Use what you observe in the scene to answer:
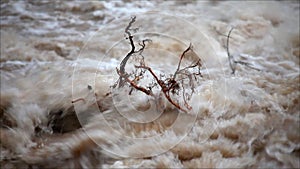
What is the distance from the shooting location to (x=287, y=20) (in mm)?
1264

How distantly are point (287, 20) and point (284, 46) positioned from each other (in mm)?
153

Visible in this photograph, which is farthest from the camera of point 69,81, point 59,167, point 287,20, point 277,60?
point 287,20

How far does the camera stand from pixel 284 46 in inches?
46.3

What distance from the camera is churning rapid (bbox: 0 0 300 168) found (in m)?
0.88

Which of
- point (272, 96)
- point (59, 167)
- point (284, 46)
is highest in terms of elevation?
point (284, 46)

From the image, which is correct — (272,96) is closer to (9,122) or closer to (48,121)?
(48,121)

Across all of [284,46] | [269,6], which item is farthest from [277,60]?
[269,6]

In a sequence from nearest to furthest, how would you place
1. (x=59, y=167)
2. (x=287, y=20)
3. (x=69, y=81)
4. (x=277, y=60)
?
1. (x=59, y=167)
2. (x=69, y=81)
3. (x=277, y=60)
4. (x=287, y=20)

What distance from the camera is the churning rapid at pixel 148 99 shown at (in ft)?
2.88

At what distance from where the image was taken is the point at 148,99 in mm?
920

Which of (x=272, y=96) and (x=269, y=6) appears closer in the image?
(x=272, y=96)

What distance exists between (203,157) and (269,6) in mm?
765

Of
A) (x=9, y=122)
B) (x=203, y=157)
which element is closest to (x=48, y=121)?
(x=9, y=122)

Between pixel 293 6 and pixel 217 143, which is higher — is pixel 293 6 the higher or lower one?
the higher one
